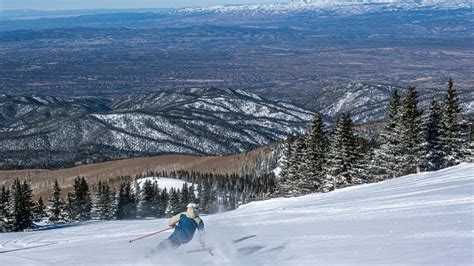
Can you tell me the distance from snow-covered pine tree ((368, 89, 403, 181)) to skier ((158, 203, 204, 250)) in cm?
2997

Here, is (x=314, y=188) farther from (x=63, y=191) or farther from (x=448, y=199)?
(x=63, y=191)

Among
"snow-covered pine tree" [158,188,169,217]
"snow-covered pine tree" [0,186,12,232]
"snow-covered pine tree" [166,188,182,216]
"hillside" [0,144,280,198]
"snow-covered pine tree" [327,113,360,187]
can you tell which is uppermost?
"snow-covered pine tree" [327,113,360,187]

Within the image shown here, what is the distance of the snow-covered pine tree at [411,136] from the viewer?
43.0 meters

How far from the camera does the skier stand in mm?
15258

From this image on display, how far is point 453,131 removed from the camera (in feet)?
142

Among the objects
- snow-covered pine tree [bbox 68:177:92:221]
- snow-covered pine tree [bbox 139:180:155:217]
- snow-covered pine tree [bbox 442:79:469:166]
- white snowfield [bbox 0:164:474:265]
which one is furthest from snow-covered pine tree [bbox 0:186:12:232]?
snow-covered pine tree [bbox 442:79:469:166]

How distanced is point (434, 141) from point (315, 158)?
28.1 feet

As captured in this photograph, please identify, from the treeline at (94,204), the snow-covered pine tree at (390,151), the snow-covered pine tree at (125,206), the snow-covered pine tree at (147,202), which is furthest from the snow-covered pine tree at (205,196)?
the snow-covered pine tree at (390,151)

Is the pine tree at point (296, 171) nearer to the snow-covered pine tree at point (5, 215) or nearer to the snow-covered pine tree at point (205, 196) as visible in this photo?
the snow-covered pine tree at point (205, 196)

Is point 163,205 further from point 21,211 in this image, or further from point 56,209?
point 21,211

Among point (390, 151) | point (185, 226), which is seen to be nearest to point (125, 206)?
point (390, 151)

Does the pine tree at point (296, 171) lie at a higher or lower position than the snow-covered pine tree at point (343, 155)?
lower

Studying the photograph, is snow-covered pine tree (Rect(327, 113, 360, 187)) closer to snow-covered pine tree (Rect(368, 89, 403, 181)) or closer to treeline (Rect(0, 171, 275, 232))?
snow-covered pine tree (Rect(368, 89, 403, 181))

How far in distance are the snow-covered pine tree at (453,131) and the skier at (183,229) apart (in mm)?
31576
